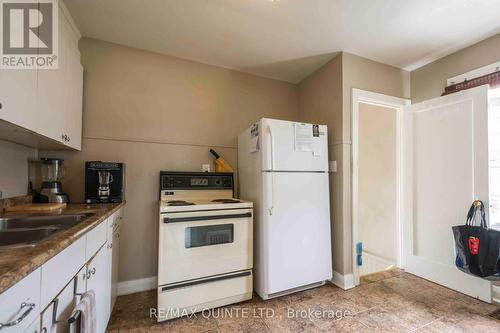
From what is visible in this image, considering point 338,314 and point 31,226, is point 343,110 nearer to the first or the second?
point 338,314

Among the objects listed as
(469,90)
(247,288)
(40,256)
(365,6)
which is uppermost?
(365,6)

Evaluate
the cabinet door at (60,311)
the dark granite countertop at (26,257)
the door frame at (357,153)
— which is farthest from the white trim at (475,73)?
the cabinet door at (60,311)

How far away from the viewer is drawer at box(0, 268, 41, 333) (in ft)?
1.87

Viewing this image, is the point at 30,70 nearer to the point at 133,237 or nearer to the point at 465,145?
the point at 133,237

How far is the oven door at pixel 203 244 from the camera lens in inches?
67.9

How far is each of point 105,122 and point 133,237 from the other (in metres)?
1.20

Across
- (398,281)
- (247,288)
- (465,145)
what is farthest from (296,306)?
(465,145)

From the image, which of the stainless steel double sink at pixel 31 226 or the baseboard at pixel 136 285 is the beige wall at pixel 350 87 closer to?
the baseboard at pixel 136 285

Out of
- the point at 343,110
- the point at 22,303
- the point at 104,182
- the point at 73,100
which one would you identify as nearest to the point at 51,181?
the point at 104,182

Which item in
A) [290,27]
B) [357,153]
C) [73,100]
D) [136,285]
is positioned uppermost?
[290,27]

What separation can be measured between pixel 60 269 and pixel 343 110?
2521mm

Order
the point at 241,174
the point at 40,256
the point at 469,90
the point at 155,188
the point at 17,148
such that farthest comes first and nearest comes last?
the point at 241,174
the point at 155,188
the point at 469,90
the point at 17,148
the point at 40,256

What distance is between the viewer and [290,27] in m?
1.99

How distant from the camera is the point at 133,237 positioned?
2205 mm
